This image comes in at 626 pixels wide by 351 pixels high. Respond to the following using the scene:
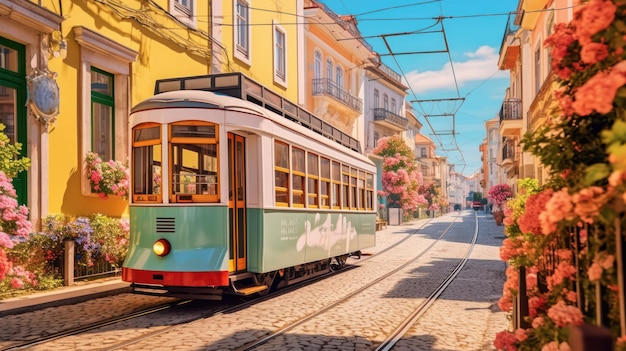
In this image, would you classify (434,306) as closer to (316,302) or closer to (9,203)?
(316,302)

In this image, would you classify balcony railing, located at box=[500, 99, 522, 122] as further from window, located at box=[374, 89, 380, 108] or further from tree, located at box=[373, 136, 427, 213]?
window, located at box=[374, 89, 380, 108]

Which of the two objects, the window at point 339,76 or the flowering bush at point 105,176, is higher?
the window at point 339,76

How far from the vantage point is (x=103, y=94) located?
491 inches

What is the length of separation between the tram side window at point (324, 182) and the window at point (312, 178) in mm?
262

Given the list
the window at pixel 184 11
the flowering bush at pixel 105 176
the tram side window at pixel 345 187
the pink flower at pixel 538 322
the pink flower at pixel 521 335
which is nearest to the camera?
the pink flower at pixel 538 322

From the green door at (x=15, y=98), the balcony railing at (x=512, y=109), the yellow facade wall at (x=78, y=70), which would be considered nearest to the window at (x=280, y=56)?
the yellow facade wall at (x=78, y=70)

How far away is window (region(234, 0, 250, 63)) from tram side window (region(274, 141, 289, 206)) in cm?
953

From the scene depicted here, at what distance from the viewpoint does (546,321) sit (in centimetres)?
339

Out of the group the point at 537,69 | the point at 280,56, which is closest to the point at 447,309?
the point at 537,69

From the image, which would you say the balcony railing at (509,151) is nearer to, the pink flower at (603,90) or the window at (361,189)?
the window at (361,189)

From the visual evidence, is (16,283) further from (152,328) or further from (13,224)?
(152,328)

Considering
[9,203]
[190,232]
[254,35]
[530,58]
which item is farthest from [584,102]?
[530,58]

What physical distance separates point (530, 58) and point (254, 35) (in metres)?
10.5

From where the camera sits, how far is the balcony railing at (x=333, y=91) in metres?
28.0
